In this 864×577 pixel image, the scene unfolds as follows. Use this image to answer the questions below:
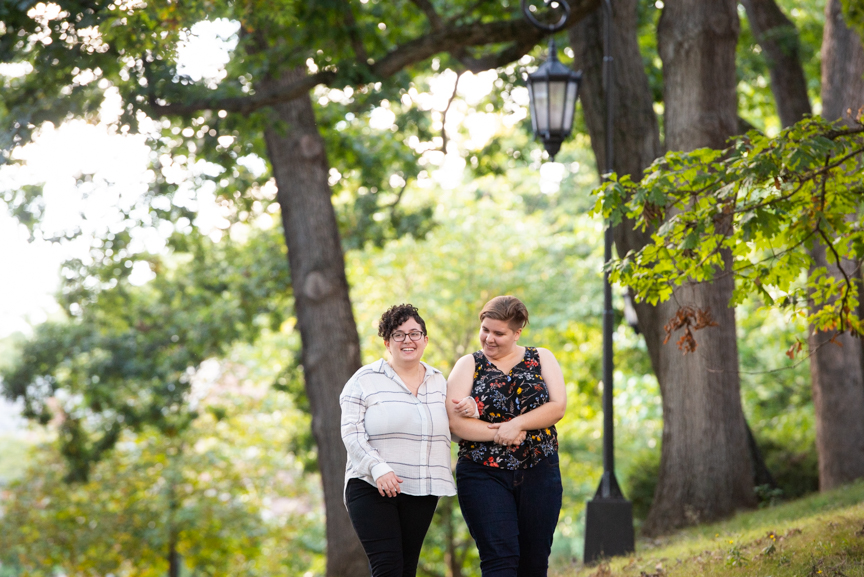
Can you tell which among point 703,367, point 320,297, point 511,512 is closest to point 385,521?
point 511,512

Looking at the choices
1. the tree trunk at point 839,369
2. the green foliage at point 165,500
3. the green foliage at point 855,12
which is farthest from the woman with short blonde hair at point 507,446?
the green foliage at point 165,500

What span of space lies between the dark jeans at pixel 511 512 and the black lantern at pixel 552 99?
4168 mm

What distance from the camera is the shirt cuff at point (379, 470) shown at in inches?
157

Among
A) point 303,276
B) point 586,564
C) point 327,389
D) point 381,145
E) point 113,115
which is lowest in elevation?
point 586,564

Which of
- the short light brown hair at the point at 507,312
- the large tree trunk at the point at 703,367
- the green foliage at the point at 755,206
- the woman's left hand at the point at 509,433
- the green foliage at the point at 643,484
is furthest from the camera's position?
the green foliage at the point at 643,484

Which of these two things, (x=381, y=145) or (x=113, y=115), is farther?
(x=381, y=145)

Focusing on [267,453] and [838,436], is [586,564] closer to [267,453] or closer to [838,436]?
[838,436]

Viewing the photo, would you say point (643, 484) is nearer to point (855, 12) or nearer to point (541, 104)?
point (541, 104)

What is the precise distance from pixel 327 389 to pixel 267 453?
13239mm

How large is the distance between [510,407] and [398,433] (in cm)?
57

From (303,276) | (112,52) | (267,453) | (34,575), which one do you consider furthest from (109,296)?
(34,575)

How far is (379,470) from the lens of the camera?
13.1ft

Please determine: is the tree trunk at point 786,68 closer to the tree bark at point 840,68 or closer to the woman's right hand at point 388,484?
the tree bark at point 840,68

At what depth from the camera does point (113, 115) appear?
28.3ft
